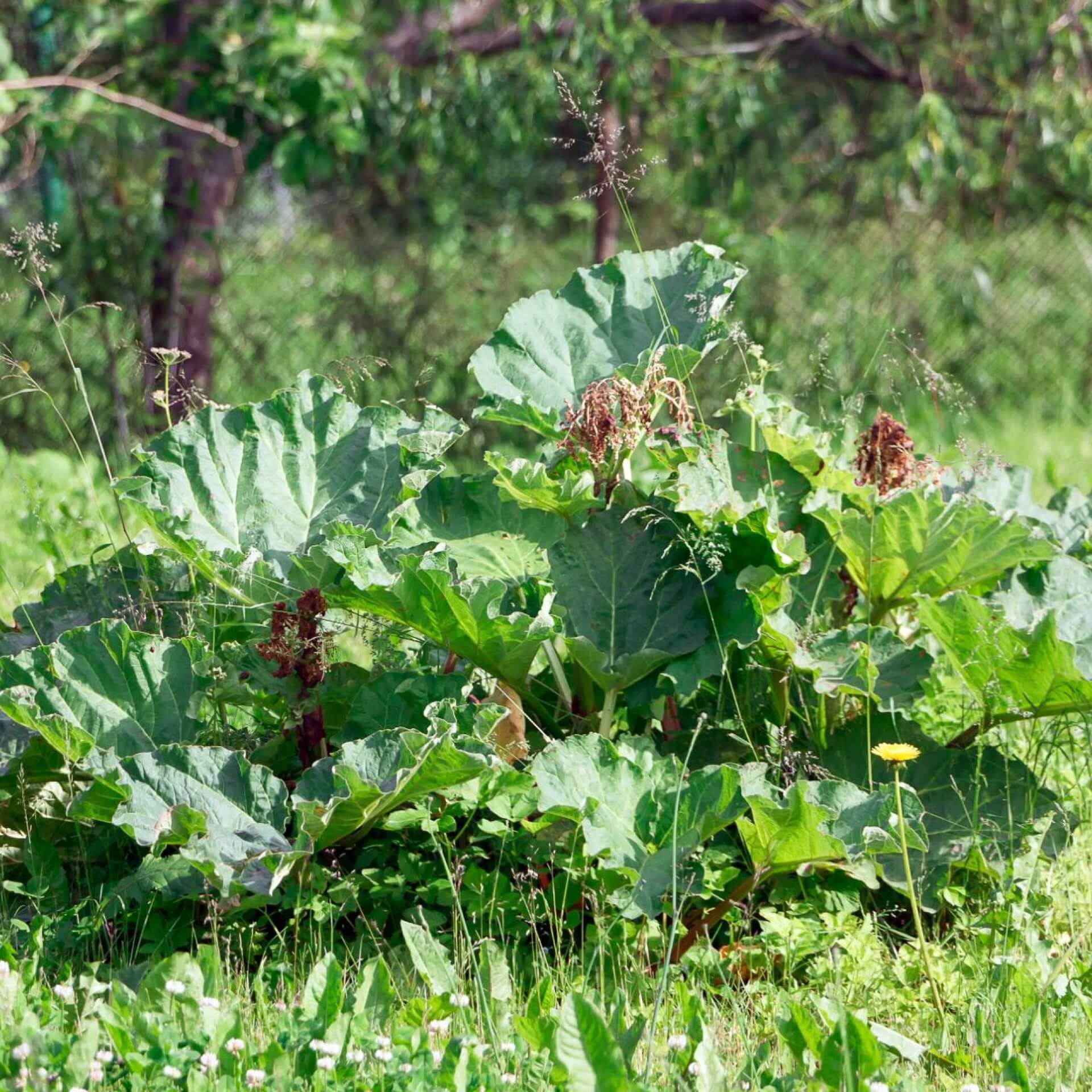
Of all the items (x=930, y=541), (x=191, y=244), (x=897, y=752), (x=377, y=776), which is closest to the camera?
(x=897, y=752)

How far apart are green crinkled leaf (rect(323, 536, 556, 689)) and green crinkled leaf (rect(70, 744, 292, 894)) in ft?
1.07

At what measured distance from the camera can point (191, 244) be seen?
247 inches

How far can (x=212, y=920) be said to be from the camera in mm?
2127

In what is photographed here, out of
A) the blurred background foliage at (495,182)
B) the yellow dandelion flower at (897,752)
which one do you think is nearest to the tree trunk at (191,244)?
the blurred background foliage at (495,182)

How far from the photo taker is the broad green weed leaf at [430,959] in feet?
6.66

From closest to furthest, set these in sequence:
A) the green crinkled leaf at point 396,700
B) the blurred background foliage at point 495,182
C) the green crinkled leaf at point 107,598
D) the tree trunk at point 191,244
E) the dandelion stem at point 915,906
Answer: the dandelion stem at point 915,906
the green crinkled leaf at point 396,700
the green crinkled leaf at point 107,598
the blurred background foliage at point 495,182
the tree trunk at point 191,244

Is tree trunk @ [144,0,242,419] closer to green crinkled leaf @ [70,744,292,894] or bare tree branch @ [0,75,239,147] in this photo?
bare tree branch @ [0,75,239,147]

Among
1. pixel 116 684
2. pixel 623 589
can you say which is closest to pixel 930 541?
pixel 623 589

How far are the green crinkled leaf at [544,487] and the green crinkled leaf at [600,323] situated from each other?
24 cm

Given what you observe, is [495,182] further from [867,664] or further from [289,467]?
[867,664]

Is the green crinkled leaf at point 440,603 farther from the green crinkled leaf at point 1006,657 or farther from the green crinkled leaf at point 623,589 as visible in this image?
the green crinkled leaf at point 1006,657

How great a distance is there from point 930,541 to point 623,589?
0.55 m

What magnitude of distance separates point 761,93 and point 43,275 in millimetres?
4161

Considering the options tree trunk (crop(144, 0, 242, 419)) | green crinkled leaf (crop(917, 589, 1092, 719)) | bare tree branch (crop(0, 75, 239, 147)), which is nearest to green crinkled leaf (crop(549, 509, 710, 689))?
green crinkled leaf (crop(917, 589, 1092, 719))
